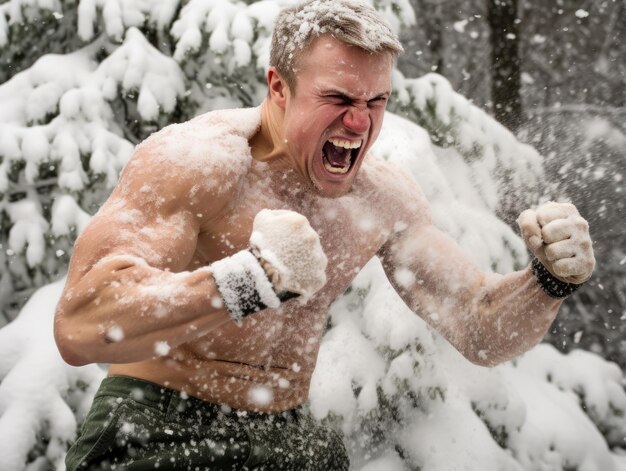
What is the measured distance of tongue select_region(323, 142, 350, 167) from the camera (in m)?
1.89

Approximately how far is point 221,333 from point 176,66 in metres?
1.81

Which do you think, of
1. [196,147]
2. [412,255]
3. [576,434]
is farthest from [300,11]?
[576,434]

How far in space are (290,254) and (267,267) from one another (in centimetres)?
6

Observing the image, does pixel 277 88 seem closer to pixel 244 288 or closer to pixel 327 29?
pixel 327 29

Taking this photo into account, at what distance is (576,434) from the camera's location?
11.6 ft

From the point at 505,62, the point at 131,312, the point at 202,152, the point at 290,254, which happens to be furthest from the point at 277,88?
the point at 505,62

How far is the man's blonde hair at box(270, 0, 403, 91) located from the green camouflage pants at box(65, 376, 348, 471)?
0.95 m

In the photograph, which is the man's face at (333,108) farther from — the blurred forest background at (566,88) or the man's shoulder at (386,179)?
the blurred forest background at (566,88)

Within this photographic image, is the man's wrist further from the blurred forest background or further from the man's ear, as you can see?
the blurred forest background

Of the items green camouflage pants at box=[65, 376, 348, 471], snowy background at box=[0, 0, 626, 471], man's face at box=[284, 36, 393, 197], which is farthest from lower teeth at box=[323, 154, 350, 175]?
snowy background at box=[0, 0, 626, 471]

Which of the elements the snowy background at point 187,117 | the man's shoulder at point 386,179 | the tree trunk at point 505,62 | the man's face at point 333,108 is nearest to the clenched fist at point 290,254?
the man's face at point 333,108

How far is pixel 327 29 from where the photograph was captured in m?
1.74

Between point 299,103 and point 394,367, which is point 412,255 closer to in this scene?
point 299,103

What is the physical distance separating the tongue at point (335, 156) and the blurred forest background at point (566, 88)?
12.2 feet
